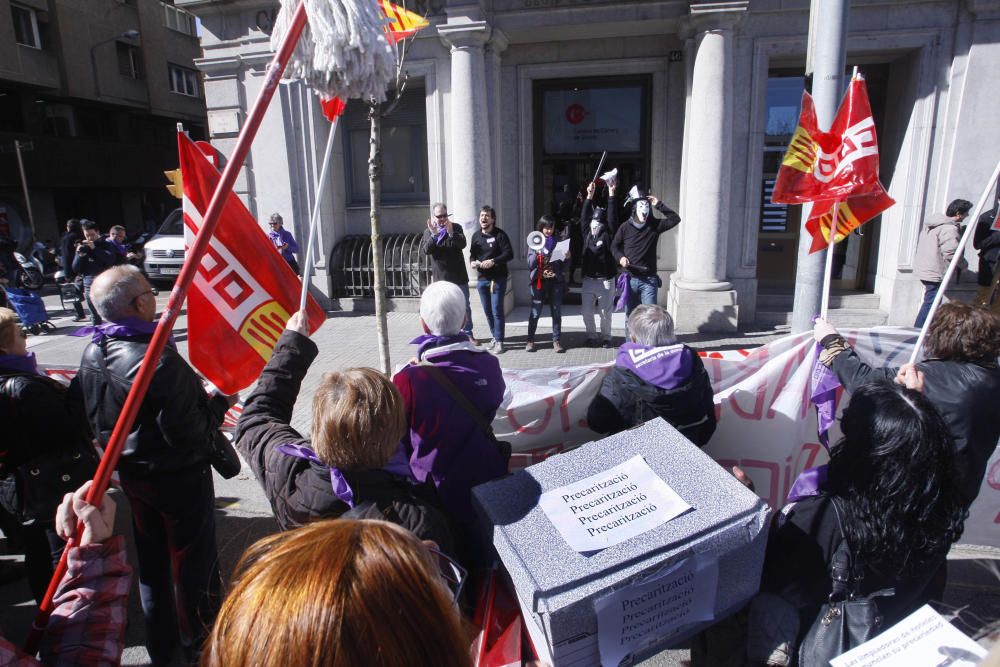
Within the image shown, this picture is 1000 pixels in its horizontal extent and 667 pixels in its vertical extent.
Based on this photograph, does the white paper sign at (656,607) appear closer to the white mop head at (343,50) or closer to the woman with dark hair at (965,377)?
the woman with dark hair at (965,377)

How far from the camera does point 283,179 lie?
34.5ft

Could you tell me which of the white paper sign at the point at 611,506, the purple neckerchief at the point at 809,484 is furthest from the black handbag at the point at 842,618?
the white paper sign at the point at 611,506

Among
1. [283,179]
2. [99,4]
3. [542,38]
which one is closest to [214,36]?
[283,179]

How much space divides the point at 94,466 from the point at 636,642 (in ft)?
9.62

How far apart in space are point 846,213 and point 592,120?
7353 mm

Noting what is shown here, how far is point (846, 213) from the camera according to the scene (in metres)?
3.78

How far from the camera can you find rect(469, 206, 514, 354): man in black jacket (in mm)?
8117

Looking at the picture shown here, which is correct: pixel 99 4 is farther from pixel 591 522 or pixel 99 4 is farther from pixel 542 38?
pixel 591 522

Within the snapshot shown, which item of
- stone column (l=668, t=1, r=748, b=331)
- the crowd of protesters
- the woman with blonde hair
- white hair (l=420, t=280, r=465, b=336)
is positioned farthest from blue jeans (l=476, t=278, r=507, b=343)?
the woman with blonde hair

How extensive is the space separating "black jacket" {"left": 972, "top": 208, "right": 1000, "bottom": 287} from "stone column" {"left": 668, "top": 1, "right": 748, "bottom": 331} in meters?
3.02

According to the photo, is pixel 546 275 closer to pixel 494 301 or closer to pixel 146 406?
pixel 494 301

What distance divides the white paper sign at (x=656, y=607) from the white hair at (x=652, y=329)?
1.27 meters

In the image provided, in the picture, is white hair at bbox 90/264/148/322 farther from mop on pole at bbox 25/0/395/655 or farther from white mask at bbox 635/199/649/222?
white mask at bbox 635/199/649/222

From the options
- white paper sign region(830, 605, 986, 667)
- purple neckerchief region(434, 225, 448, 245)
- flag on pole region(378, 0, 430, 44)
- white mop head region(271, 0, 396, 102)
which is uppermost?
flag on pole region(378, 0, 430, 44)
